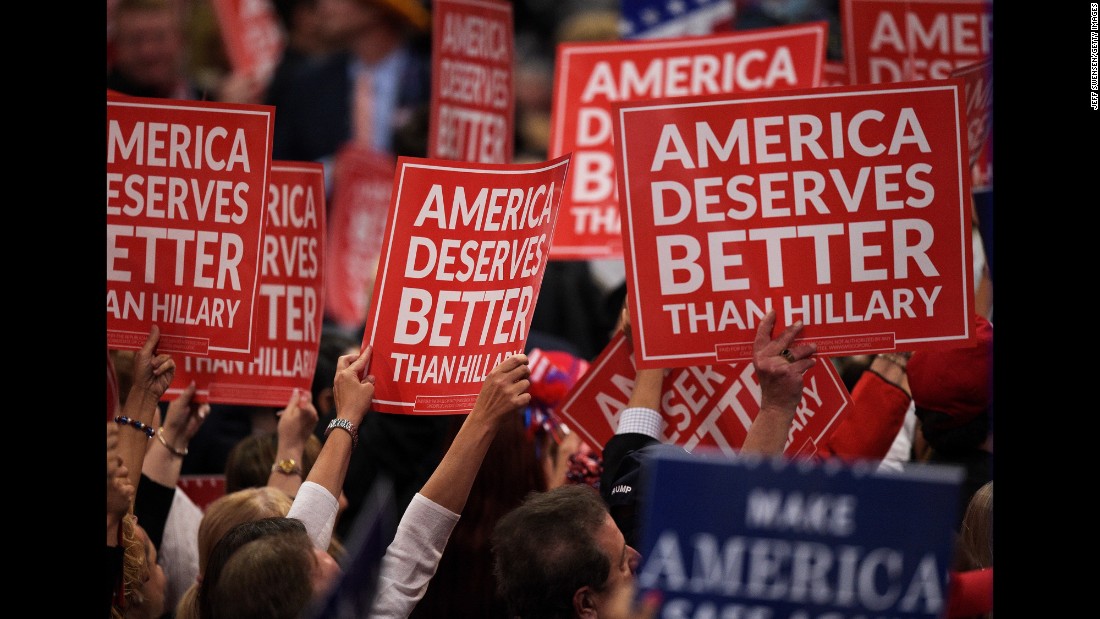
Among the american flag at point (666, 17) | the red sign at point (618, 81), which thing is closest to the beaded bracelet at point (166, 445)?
the red sign at point (618, 81)

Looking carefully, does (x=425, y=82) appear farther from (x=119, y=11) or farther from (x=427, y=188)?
(x=427, y=188)

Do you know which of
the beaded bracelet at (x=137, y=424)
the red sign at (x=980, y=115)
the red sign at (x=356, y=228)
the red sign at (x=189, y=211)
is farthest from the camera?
the red sign at (x=356, y=228)

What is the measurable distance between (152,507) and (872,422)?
7.67 feet

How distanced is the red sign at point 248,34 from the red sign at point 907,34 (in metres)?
4.78

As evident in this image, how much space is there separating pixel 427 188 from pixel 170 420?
125cm

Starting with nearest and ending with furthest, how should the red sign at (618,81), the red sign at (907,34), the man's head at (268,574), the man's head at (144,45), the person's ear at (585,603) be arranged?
the man's head at (268,574) < the person's ear at (585,603) < the red sign at (618,81) < the red sign at (907,34) < the man's head at (144,45)

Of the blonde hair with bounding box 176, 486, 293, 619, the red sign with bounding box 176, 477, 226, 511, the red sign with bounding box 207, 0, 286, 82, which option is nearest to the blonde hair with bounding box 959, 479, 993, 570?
the blonde hair with bounding box 176, 486, 293, 619

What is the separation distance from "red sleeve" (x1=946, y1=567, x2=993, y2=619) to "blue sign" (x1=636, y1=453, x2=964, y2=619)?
0.33 m

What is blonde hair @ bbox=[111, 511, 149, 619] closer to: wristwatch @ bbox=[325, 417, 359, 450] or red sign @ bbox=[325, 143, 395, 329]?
wristwatch @ bbox=[325, 417, 359, 450]

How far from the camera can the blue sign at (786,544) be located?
2359mm

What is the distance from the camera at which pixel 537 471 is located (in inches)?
164

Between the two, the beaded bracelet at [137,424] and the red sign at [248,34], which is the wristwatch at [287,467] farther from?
the red sign at [248,34]

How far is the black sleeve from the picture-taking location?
4.05m

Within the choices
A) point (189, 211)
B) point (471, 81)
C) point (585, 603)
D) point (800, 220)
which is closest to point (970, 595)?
point (585, 603)
